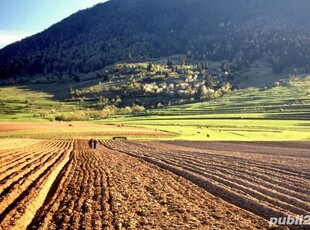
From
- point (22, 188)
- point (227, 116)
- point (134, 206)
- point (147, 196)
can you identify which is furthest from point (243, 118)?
point (134, 206)

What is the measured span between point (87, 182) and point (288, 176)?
13.6 metres

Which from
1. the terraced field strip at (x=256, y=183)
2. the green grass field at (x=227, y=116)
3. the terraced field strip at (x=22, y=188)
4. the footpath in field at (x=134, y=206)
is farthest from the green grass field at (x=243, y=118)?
the footpath in field at (x=134, y=206)

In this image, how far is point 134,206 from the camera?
18.8 meters

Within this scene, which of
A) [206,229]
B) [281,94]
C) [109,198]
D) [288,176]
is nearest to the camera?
[206,229]

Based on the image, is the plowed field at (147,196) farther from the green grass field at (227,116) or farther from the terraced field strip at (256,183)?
the green grass field at (227,116)

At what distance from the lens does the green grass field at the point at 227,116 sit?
89750mm

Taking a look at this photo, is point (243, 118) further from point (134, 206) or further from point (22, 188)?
point (134, 206)

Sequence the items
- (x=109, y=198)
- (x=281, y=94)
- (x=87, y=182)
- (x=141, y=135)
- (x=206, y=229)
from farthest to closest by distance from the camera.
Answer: (x=281, y=94) → (x=141, y=135) → (x=87, y=182) → (x=109, y=198) → (x=206, y=229)

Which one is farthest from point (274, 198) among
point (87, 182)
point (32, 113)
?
point (32, 113)

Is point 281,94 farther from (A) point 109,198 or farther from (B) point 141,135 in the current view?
(A) point 109,198

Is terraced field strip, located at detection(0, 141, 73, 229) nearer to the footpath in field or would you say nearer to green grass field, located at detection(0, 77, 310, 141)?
the footpath in field

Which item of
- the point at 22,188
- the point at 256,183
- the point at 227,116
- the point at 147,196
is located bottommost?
the point at 256,183

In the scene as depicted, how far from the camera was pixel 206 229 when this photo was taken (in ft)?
49.5

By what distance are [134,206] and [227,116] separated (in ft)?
382
